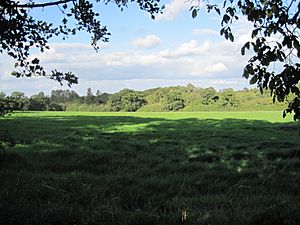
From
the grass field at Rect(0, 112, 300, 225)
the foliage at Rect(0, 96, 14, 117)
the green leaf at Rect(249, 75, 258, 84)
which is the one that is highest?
the green leaf at Rect(249, 75, 258, 84)

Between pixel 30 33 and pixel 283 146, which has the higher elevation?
pixel 30 33

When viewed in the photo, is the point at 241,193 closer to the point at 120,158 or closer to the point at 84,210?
the point at 84,210

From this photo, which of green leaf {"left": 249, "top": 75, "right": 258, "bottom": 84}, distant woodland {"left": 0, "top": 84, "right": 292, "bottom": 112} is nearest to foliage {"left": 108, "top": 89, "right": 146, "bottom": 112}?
distant woodland {"left": 0, "top": 84, "right": 292, "bottom": 112}

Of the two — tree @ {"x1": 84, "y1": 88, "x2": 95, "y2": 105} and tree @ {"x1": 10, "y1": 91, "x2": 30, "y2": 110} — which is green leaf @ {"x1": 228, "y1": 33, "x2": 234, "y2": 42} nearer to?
tree @ {"x1": 10, "y1": 91, "x2": 30, "y2": 110}

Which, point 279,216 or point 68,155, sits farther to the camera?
point 68,155

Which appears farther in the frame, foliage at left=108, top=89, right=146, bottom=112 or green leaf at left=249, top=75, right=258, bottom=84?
foliage at left=108, top=89, right=146, bottom=112

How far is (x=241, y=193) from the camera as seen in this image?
644 cm

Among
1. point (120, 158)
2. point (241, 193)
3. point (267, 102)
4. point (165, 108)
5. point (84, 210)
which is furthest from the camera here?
point (165, 108)

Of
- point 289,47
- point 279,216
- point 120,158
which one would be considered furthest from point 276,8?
point 120,158

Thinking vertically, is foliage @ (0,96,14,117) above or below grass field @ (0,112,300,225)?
above

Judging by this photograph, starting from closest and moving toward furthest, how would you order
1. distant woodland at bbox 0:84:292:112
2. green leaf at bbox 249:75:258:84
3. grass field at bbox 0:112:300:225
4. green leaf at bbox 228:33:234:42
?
green leaf at bbox 249:75:258:84 → green leaf at bbox 228:33:234:42 → grass field at bbox 0:112:300:225 → distant woodland at bbox 0:84:292:112

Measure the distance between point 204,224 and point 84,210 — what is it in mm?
1683

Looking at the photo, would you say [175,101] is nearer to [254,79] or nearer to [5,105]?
[5,105]

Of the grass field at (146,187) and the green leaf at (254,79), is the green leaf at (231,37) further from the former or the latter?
the grass field at (146,187)
